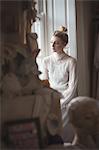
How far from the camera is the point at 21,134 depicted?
97cm

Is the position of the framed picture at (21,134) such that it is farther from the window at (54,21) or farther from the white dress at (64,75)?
the window at (54,21)

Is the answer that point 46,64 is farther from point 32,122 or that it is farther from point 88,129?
point 32,122

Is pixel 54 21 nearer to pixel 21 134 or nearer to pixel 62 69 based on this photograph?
pixel 62 69

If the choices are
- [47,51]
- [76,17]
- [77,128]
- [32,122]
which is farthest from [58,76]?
[32,122]

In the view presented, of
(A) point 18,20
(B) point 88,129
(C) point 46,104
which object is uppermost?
(A) point 18,20

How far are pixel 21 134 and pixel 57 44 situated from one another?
148 centimetres

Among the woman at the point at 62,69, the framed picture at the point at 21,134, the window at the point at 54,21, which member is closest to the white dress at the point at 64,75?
the woman at the point at 62,69

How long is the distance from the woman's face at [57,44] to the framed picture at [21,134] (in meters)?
1.42

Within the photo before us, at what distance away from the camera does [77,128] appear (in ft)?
3.94

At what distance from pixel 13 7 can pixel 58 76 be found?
1381 mm

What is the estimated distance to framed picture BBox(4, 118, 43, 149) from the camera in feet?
3.19

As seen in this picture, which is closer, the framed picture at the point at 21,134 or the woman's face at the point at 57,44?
the framed picture at the point at 21,134

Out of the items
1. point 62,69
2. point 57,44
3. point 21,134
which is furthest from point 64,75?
point 21,134

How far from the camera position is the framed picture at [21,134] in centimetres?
97
